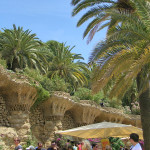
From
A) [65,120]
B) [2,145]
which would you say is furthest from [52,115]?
[2,145]

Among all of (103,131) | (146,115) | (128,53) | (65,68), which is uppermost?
(65,68)

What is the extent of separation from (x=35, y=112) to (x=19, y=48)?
5.80 meters

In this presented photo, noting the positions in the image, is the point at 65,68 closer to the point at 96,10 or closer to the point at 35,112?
the point at 35,112

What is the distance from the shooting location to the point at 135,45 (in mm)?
8484

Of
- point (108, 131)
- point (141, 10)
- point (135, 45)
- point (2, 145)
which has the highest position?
point (141, 10)

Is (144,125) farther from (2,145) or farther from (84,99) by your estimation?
(84,99)

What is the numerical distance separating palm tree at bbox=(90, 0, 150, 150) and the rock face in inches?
258

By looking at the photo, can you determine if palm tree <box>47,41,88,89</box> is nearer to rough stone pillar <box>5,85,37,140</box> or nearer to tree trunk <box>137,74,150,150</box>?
rough stone pillar <box>5,85,37,140</box>

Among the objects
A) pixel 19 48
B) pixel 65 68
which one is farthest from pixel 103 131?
pixel 65 68

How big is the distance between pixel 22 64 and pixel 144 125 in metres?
14.2

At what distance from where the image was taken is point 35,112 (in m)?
17.9

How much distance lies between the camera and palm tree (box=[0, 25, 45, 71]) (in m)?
20.3

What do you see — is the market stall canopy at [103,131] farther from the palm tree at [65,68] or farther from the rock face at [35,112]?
the palm tree at [65,68]

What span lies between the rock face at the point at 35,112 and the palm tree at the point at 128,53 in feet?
21.5
